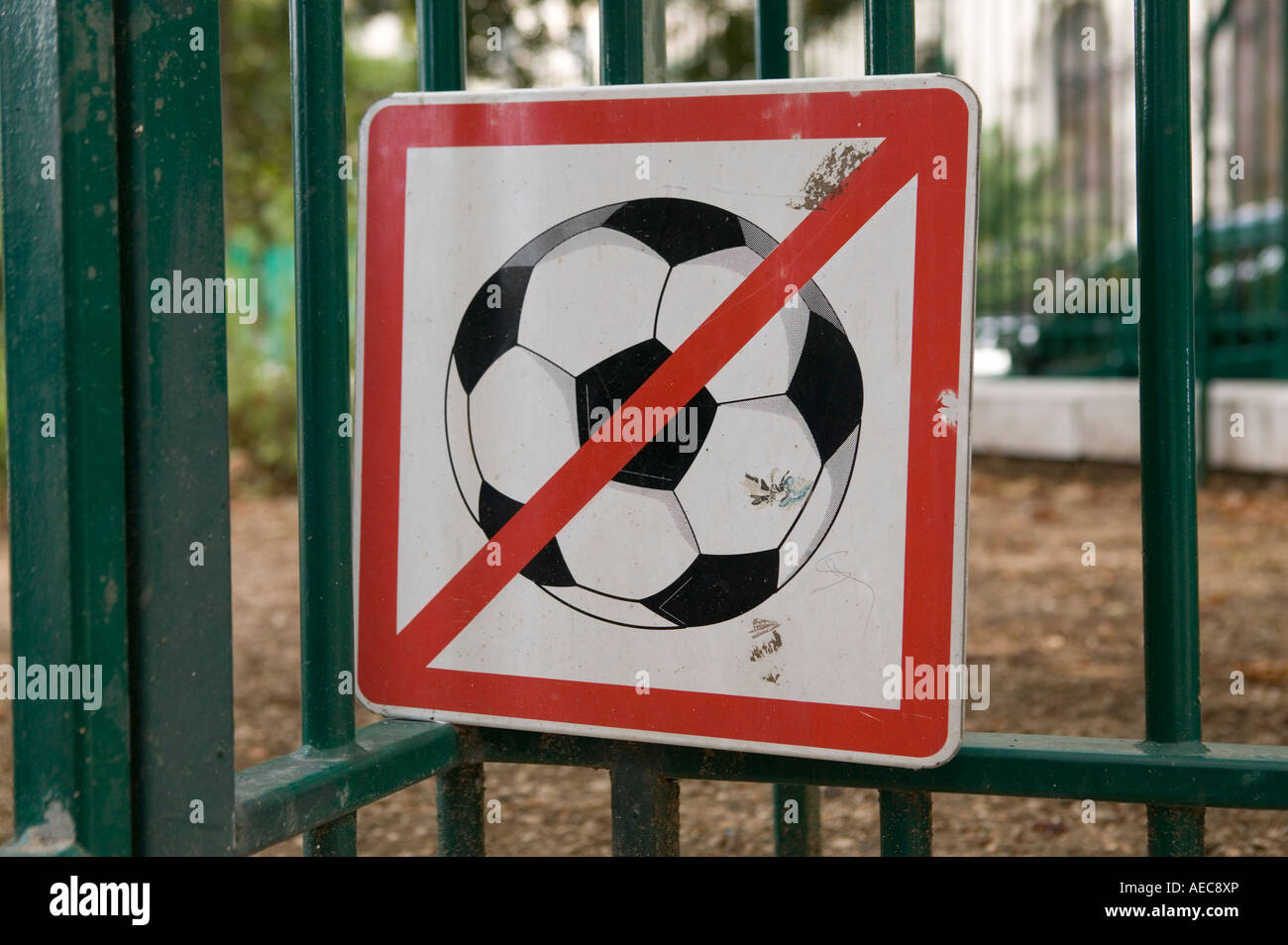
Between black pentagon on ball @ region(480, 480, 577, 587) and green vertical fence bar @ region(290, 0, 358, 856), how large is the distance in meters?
0.15

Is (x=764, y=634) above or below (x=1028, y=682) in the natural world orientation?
above

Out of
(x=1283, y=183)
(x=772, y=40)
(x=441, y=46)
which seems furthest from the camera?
(x=1283, y=183)

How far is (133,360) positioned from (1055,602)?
360 centimetres

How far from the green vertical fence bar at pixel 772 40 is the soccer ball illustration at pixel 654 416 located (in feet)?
1.41

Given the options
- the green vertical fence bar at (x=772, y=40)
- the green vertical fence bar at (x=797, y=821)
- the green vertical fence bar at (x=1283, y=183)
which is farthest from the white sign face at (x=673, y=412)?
the green vertical fence bar at (x=1283, y=183)

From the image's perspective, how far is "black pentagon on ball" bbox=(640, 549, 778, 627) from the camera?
1355 millimetres

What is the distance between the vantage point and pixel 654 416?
1380 mm

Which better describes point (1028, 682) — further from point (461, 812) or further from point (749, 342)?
point (749, 342)

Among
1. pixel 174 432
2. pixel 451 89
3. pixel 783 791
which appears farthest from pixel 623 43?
pixel 783 791

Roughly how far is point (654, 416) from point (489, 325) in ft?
0.71

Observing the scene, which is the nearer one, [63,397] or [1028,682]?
[63,397]

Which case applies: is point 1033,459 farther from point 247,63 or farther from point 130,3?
point 247,63

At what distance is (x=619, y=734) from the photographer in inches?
54.9
